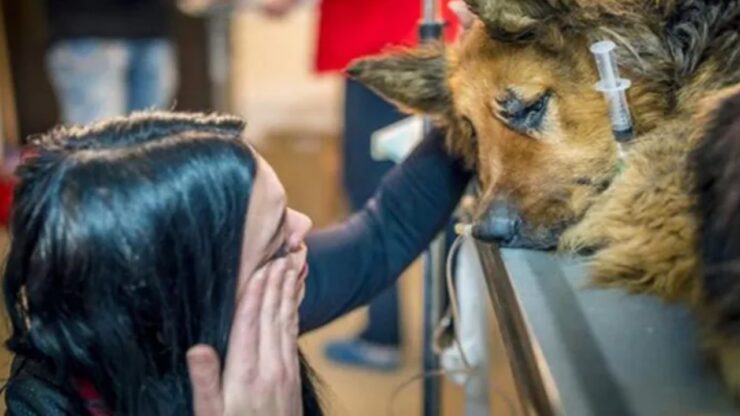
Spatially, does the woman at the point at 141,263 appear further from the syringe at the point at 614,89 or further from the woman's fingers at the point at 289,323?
the syringe at the point at 614,89

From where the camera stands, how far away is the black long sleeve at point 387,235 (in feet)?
4.31

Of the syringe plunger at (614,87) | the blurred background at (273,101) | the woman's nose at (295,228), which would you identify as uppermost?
the syringe plunger at (614,87)

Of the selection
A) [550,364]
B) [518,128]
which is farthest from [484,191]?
[550,364]

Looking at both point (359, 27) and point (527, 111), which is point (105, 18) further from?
point (527, 111)

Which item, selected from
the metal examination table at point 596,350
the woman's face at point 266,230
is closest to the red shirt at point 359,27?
the woman's face at point 266,230

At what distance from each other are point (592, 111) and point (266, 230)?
1.09 feet

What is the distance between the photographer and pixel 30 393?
1.03 metres

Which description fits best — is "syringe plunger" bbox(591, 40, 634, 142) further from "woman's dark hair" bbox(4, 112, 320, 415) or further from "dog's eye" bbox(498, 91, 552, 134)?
"woman's dark hair" bbox(4, 112, 320, 415)

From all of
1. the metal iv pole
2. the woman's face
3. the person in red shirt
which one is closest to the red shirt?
the person in red shirt

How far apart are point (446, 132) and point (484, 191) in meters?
0.15

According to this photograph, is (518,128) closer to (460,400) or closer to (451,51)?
(451,51)

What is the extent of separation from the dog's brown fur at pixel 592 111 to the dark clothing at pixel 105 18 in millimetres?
2332

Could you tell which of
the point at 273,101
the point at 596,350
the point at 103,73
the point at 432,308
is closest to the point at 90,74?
the point at 103,73

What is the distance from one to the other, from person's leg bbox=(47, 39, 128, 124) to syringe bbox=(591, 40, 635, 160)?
8.21 ft
